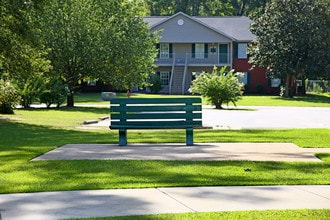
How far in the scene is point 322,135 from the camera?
1575 cm

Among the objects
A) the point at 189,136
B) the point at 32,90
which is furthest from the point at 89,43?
the point at 189,136

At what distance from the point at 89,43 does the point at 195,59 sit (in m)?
29.0

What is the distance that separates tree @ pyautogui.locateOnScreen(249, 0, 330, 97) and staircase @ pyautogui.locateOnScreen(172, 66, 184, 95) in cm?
1005

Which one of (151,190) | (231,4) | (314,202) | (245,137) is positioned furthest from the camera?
(231,4)

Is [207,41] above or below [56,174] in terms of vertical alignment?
above

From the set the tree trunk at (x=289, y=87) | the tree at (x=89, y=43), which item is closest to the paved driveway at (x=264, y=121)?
the tree at (x=89, y=43)

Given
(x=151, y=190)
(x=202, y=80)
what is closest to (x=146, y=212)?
(x=151, y=190)

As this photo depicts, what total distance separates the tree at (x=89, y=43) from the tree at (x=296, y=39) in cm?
1949

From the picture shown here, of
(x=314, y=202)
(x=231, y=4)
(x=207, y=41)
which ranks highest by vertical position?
(x=231, y=4)

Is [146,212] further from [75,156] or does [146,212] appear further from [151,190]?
[75,156]

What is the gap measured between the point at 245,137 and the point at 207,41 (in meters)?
48.1

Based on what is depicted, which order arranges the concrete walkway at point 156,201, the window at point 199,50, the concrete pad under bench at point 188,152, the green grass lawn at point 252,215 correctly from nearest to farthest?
the green grass lawn at point 252,215 < the concrete walkway at point 156,201 < the concrete pad under bench at point 188,152 < the window at point 199,50

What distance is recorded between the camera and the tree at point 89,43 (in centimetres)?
3519

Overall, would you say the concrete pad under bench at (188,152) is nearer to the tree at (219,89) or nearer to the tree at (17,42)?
the tree at (17,42)
